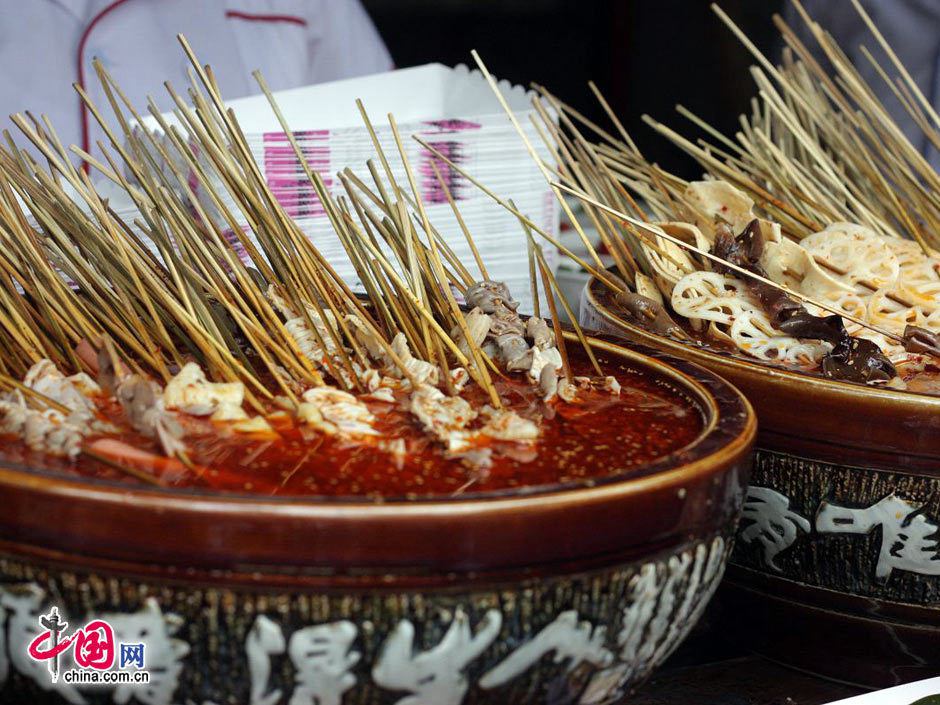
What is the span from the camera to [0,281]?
0.85 meters

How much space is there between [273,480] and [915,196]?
3.39 ft

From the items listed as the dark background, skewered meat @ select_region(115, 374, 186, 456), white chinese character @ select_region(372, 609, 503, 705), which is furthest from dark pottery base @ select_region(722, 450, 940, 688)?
the dark background

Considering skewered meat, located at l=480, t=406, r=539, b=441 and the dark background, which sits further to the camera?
the dark background

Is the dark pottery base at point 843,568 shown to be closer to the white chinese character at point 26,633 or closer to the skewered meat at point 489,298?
the skewered meat at point 489,298

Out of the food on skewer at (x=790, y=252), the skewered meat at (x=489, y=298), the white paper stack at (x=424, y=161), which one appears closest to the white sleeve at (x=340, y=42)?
the white paper stack at (x=424, y=161)

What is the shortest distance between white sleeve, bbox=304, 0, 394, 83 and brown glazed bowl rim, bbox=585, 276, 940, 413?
2.31 m

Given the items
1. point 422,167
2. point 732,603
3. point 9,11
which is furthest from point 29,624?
point 9,11

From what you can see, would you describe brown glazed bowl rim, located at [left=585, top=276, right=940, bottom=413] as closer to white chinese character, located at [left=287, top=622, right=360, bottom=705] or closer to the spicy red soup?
the spicy red soup

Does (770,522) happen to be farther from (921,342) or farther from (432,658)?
(432,658)

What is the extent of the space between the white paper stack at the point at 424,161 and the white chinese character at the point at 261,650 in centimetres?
91

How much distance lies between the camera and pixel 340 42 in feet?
9.96

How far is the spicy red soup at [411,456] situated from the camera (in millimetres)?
620

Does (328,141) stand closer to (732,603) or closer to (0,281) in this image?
(0,281)

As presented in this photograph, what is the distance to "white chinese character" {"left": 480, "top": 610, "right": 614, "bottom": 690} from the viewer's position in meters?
0.60
